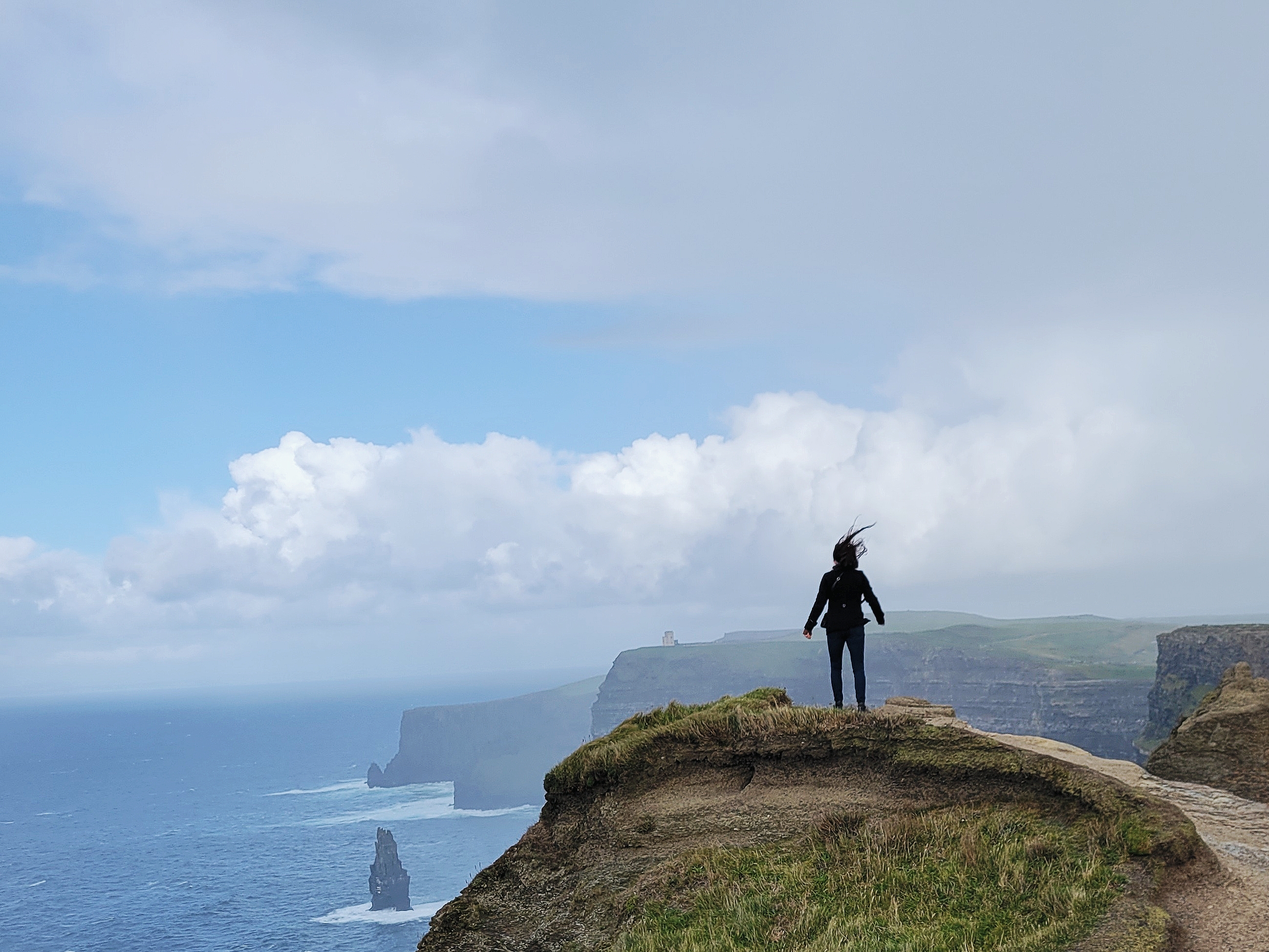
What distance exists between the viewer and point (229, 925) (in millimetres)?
95750

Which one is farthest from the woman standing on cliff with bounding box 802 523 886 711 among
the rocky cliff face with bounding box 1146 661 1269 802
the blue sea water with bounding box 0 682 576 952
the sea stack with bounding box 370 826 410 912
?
the sea stack with bounding box 370 826 410 912

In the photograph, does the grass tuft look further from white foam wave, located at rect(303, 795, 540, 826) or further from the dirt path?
white foam wave, located at rect(303, 795, 540, 826)

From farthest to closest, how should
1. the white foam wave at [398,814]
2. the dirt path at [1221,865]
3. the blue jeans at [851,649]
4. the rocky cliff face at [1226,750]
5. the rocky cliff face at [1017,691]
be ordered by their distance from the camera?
the white foam wave at [398,814] → the rocky cliff face at [1017,691] → the blue jeans at [851,649] → the rocky cliff face at [1226,750] → the dirt path at [1221,865]

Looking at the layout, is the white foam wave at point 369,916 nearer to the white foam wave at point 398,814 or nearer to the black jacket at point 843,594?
the white foam wave at point 398,814

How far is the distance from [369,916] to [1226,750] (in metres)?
110

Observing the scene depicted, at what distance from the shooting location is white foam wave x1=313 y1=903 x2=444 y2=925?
334 feet

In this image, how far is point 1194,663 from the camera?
90.8 meters

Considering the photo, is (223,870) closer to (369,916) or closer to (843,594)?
(369,916)

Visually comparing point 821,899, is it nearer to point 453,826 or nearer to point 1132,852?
point 1132,852

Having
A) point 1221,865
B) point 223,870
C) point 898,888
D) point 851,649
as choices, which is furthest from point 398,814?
point 1221,865

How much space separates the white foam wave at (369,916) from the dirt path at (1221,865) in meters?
100

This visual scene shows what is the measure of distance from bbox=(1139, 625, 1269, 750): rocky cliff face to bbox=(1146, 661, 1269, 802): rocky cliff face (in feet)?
254

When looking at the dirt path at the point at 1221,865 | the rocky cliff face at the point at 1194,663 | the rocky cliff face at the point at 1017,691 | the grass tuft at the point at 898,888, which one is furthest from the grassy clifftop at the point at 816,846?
the rocky cliff face at the point at 1194,663

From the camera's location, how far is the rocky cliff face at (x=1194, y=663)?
84.5 meters
